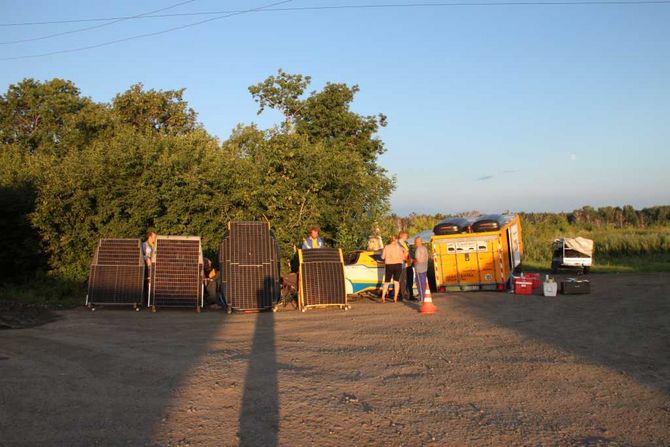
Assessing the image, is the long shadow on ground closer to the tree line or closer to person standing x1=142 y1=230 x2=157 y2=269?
person standing x1=142 y1=230 x2=157 y2=269

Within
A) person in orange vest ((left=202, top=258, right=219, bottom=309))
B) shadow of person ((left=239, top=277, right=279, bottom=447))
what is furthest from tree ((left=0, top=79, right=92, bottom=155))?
shadow of person ((left=239, top=277, right=279, bottom=447))

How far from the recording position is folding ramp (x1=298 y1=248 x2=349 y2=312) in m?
14.9

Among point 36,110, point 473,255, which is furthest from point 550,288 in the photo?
point 36,110

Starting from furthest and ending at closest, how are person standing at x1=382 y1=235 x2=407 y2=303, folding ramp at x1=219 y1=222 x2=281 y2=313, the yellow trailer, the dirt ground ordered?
1. the yellow trailer
2. person standing at x1=382 y1=235 x2=407 y2=303
3. folding ramp at x1=219 y1=222 x2=281 y2=313
4. the dirt ground

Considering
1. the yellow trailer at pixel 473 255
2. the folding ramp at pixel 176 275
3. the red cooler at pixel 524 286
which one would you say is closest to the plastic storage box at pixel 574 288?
the red cooler at pixel 524 286

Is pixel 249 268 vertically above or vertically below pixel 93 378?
above

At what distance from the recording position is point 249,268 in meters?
14.7

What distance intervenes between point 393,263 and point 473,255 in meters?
3.49

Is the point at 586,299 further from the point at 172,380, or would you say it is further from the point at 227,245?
the point at 172,380

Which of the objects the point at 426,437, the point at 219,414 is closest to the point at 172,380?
the point at 219,414

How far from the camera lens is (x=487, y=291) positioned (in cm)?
1869

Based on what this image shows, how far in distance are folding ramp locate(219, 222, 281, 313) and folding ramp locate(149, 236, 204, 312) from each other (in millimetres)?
691

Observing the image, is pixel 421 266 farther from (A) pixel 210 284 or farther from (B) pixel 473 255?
(A) pixel 210 284

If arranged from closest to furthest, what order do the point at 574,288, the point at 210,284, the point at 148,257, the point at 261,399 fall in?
1. the point at 261,399
2. the point at 148,257
3. the point at 210,284
4. the point at 574,288
